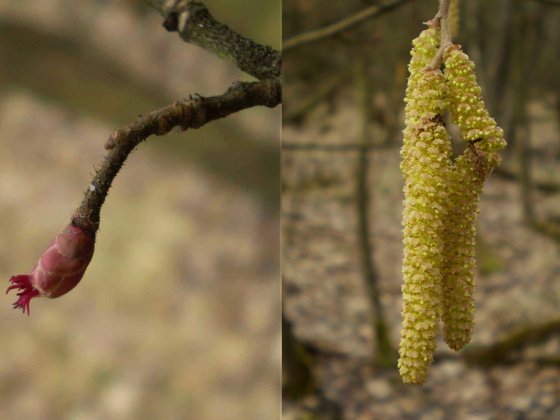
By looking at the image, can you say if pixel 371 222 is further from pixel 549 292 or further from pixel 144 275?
pixel 144 275

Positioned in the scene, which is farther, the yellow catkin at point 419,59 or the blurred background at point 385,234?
the blurred background at point 385,234

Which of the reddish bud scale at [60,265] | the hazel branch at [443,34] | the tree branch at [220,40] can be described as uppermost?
the tree branch at [220,40]

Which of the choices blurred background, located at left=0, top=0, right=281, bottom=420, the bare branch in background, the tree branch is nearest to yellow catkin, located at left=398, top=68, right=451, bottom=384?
the tree branch

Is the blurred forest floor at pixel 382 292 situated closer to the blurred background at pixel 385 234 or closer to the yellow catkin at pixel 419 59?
the blurred background at pixel 385 234

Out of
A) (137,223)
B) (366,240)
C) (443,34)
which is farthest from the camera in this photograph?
(366,240)

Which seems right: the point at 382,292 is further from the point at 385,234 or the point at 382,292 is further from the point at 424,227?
the point at 424,227

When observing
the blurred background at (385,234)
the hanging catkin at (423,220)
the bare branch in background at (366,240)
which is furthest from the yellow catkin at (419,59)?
the bare branch in background at (366,240)

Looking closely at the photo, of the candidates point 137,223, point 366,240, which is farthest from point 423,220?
point 366,240
